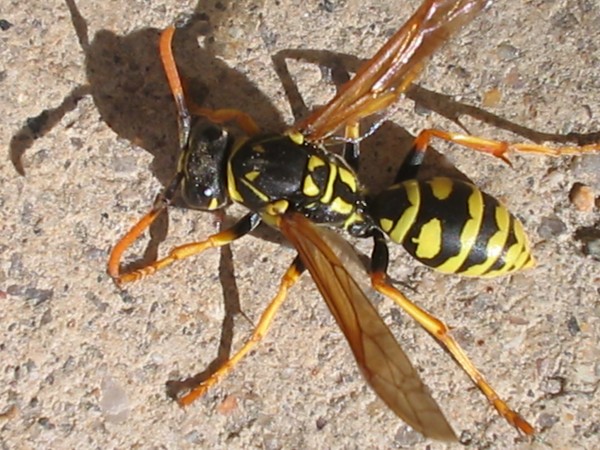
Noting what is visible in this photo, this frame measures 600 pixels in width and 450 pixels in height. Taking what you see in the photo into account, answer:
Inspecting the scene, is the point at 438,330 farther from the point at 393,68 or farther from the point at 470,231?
the point at 393,68

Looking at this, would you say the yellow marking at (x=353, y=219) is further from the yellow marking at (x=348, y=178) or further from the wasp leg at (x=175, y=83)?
the wasp leg at (x=175, y=83)

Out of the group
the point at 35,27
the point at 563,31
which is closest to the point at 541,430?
the point at 563,31

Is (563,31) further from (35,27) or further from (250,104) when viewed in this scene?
(35,27)

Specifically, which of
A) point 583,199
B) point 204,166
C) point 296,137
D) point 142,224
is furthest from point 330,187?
point 583,199

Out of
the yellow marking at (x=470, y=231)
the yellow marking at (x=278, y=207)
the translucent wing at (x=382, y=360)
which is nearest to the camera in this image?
the translucent wing at (x=382, y=360)

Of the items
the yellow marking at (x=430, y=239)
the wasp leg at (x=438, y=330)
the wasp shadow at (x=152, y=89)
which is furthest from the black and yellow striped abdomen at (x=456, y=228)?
the wasp shadow at (x=152, y=89)

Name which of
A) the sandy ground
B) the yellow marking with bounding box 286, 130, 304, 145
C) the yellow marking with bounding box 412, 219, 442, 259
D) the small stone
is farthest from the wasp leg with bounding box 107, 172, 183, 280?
the small stone

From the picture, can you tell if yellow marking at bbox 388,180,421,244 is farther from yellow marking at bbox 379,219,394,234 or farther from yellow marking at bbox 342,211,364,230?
yellow marking at bbox 342,211,364,230
